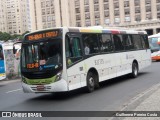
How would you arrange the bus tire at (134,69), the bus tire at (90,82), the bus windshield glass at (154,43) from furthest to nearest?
the bus windshield glass at (154,43) → the bus tire at (134,69) → the bus tire at (90,82)

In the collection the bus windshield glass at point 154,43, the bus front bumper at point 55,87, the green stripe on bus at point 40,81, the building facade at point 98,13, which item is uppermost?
the building facade at point 98,13

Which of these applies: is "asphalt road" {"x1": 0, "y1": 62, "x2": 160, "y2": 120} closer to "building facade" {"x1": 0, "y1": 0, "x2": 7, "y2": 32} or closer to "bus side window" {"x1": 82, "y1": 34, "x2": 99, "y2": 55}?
"bus side window" {"x1": 82, "y1": 34, "x2": 99, "y2": 55}

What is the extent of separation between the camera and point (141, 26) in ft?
390

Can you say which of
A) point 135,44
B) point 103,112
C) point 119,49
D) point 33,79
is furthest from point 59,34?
point 135,44

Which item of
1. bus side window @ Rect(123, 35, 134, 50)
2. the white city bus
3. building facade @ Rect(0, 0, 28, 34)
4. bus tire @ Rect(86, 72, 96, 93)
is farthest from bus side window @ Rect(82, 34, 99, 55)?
building facade @ Rect(0, 0, 28, 34)

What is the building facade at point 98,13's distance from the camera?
12194cm

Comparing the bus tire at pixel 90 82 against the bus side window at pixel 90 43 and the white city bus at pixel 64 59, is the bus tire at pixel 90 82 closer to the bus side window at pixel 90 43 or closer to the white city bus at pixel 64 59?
the white city bus at pixel 64 59

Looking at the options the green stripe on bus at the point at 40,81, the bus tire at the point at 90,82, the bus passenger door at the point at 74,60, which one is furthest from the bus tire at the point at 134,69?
the green stripe on bus at the point at 40,81

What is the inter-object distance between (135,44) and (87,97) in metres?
8.09

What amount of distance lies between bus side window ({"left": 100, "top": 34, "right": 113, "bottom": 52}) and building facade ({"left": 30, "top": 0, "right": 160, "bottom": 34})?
10326cm

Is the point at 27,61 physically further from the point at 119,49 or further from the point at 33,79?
the point at 119,49

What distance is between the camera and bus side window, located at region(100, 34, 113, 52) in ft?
51.6

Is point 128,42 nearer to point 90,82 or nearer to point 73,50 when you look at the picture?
point 90,82

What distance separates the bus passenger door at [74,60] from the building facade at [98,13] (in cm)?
10659
